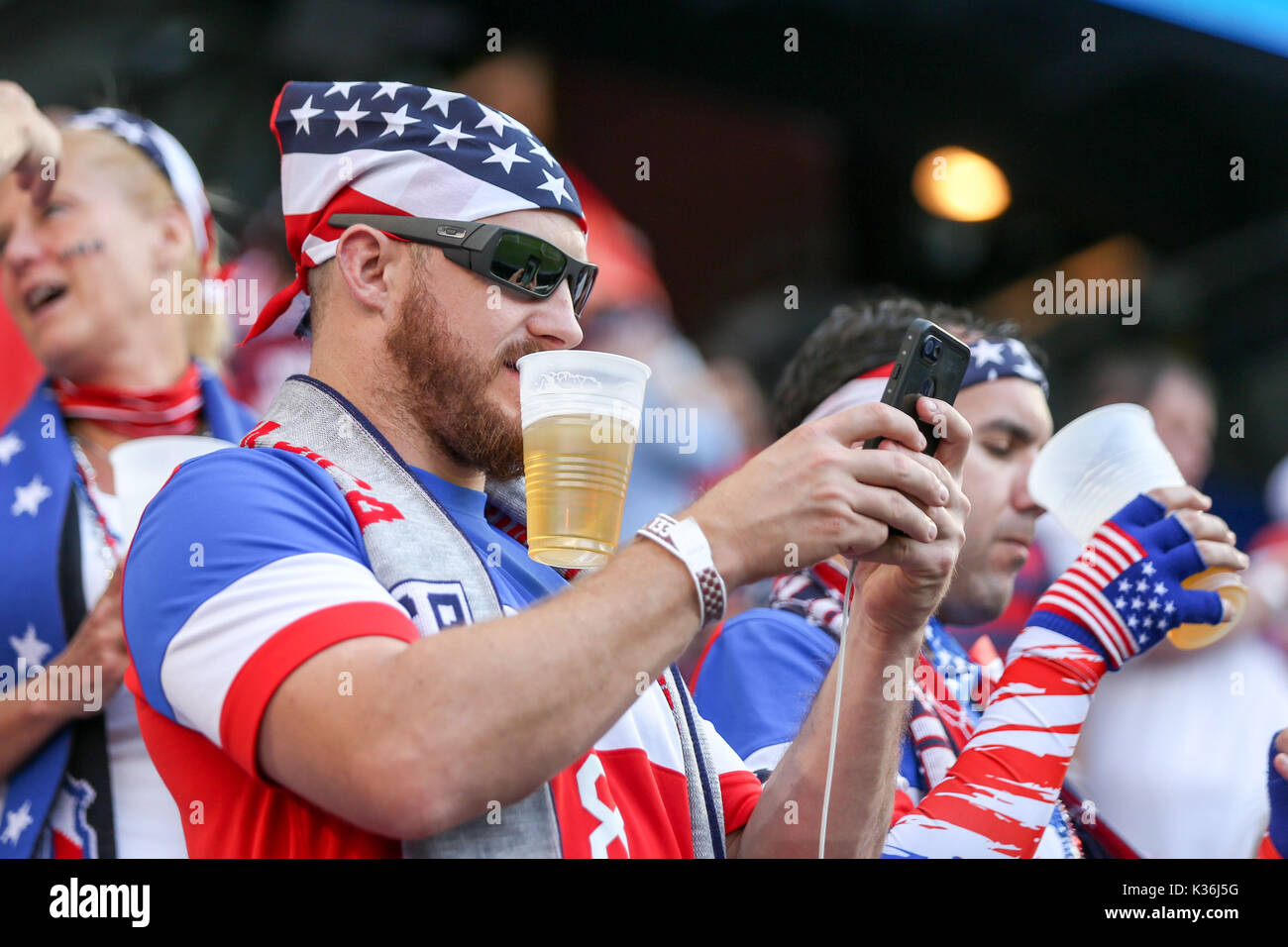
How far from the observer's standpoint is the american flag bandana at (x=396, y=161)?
1.98m

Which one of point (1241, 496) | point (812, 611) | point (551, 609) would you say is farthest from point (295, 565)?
point (1241, 496)

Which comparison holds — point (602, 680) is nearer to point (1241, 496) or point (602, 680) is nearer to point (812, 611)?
point (812, 611)

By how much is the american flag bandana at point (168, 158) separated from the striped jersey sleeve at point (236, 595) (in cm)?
195

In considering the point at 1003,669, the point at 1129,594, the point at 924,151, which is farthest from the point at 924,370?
the point at 924,151

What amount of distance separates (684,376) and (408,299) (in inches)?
128

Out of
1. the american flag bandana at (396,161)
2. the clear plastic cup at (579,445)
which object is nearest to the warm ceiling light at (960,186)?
the american flag bandana at (396,161)

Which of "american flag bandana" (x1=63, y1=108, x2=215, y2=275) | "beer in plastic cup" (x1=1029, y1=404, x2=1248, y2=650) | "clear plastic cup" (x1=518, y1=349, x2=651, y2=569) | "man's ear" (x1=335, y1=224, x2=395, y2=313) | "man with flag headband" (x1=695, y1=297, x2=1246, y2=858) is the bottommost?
"man with flag headband" (x1=695, y1=297, x2=1246, y2=858)

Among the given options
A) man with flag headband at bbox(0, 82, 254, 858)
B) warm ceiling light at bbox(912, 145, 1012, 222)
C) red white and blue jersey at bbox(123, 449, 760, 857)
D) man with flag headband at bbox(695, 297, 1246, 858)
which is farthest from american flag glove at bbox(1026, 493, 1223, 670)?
warm ceiling light at bbox(912, 145, 1012, 222)

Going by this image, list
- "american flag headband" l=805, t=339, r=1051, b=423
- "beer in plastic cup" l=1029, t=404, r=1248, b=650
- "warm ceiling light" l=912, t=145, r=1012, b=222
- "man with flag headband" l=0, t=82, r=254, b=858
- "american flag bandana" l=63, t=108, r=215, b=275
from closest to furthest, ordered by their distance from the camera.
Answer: "man with flag headband" l=0, t=82, r=254, b=858
"beer in plastic cup" l=1029, t=404, r=1248, b=650
"american flag headband" l=805, t=339, r=1051, b=423
"american flag bandana" l=63, t=108, r=215, b=275
"warm ceiling light" l=912, t=145, r=1012, b=222

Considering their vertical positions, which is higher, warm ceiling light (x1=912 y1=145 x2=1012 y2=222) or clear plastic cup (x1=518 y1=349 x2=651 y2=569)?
warm ceiling light (x1=912 y1=145 x2=1012 y2=222)

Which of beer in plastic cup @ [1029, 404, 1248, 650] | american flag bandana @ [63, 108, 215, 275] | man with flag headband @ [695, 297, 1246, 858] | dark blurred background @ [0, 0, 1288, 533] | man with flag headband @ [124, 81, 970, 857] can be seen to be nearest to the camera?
man with flag headband @ [124, 81, 970, 857]

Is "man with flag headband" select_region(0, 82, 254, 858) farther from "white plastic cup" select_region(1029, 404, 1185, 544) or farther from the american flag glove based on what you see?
"white plastic cup" select_region(1029, 404, 1185, 544)

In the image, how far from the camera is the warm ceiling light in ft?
22.2

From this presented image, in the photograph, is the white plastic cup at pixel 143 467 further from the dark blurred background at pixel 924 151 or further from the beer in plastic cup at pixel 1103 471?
the dark blurred background at pixel 924 151
